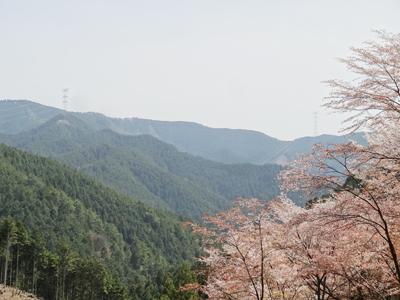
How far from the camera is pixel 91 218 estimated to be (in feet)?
390

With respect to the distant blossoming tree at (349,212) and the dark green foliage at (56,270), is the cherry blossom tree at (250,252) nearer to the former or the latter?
the distant blossoming tree at (349,212)

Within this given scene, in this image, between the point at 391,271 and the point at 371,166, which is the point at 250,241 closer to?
the point at 391,271

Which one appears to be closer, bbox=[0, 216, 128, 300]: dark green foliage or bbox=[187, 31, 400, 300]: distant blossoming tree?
bbox=[187, 31, 400, 300]: distant blossoming tree

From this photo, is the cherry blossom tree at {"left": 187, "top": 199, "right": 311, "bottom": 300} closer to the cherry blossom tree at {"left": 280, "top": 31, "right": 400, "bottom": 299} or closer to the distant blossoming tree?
the distant blossoming tree

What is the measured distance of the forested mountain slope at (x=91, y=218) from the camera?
101250 mm

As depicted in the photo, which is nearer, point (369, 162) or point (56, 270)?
point (369, 162)

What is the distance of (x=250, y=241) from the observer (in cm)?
1291

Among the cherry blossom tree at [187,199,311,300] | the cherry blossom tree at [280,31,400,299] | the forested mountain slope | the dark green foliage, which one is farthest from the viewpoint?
the forested mountain slope

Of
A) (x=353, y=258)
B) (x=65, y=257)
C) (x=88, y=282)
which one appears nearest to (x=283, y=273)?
(x=353, y=258)

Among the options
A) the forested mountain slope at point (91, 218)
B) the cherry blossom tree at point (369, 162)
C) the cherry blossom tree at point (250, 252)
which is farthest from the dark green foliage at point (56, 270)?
the cherry blossom tree at point (369, 162)

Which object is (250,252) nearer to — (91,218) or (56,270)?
(56,270)

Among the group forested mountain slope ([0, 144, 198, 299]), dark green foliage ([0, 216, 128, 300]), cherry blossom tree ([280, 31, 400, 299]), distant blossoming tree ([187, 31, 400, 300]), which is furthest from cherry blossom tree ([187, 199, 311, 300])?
forested mountain slope ([0, 144, 198, 299])

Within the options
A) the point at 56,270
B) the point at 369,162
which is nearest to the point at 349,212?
the point at 369,162

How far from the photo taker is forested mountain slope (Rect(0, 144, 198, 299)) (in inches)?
3986
